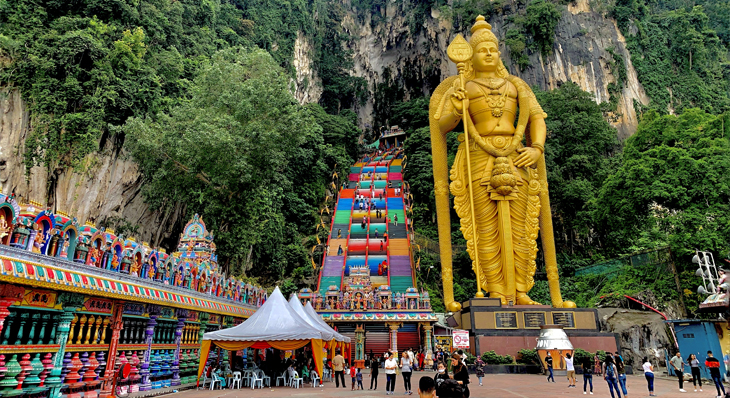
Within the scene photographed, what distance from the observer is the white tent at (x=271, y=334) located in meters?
8.06

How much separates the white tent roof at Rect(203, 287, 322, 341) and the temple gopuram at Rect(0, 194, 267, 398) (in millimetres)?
839

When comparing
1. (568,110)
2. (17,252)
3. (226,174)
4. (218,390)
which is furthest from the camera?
(568,110)

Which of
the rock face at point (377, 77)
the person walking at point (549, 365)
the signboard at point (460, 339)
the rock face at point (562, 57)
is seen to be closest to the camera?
the signboard at point (460, 339)

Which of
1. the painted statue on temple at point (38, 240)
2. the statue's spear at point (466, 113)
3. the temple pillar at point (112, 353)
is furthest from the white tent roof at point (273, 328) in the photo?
the statue's spear at point (466, 113)

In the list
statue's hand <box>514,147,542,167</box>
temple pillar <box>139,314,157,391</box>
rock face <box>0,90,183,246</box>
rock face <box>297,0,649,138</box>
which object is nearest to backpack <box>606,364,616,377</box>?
statue's hand <box>514,147,542,167</box>

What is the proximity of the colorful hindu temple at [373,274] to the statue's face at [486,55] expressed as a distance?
24.6 feet

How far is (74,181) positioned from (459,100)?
13.1 m

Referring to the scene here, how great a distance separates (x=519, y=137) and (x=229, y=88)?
30.4 feet

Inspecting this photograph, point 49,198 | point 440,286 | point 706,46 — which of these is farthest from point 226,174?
point 706,46

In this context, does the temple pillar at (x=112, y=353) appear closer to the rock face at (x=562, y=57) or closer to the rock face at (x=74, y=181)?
the rock face at (x=74, y=181)

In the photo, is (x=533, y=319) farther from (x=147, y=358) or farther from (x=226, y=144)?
(x=226, y=144)

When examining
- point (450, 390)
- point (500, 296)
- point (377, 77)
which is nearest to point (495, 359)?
point (500, 296)

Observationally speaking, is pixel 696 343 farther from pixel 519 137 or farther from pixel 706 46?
pixel 706 46

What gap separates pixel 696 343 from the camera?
9.92 metres
